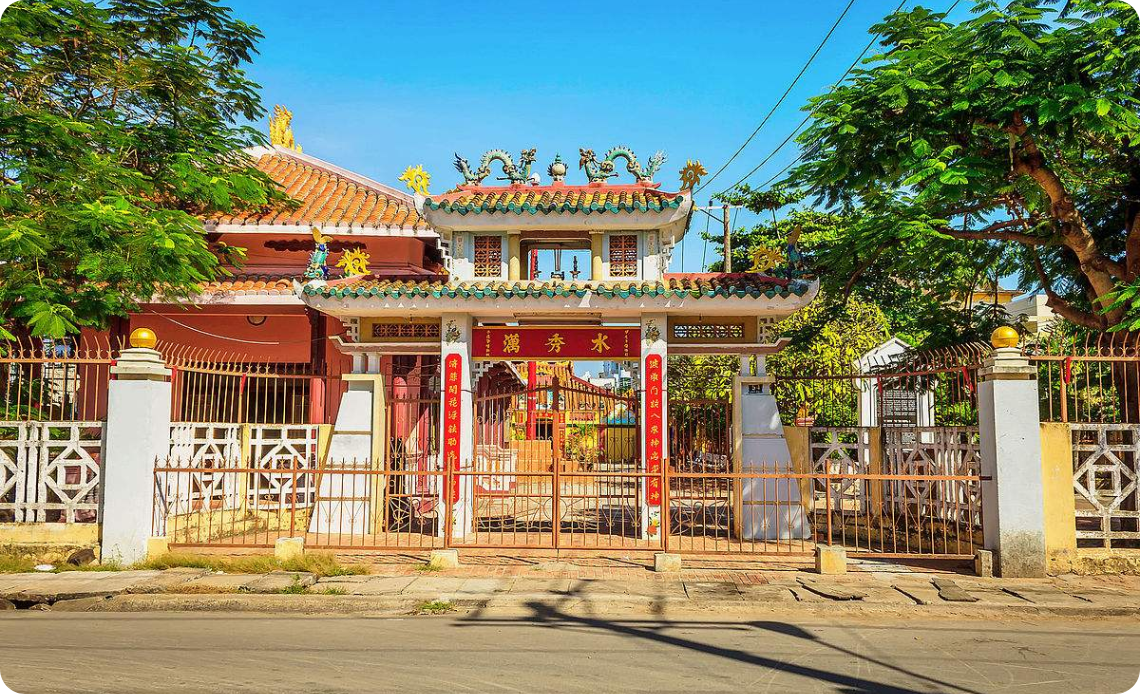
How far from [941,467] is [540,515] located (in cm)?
538

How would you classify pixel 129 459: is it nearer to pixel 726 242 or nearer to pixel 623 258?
pixel 623 258

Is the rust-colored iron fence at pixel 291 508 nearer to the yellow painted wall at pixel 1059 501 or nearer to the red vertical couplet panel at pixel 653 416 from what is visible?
the red vertical couplet panel at pixel 653 416

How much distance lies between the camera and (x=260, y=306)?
44.9 ft

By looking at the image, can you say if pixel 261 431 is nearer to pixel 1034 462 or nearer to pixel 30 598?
pixel 30 598

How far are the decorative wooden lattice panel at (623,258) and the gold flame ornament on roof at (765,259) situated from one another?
68.0 inches

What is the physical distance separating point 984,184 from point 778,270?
9.53 ft

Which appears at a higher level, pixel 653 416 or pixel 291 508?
pixel 653 416

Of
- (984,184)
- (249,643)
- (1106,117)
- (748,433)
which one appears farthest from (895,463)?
(249,643)

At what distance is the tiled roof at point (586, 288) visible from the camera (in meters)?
10.6

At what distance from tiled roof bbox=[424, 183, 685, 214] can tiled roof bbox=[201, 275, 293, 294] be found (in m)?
3.69

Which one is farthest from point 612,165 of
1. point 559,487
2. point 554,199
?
point 559,487

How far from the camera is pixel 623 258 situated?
11.6 meters

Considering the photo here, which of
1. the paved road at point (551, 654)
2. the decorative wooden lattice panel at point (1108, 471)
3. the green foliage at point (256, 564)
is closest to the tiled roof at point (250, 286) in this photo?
the green foliage at point (256, 564)

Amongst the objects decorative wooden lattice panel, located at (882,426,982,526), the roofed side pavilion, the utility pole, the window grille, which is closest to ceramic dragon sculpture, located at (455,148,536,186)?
the roofed side pavilion
